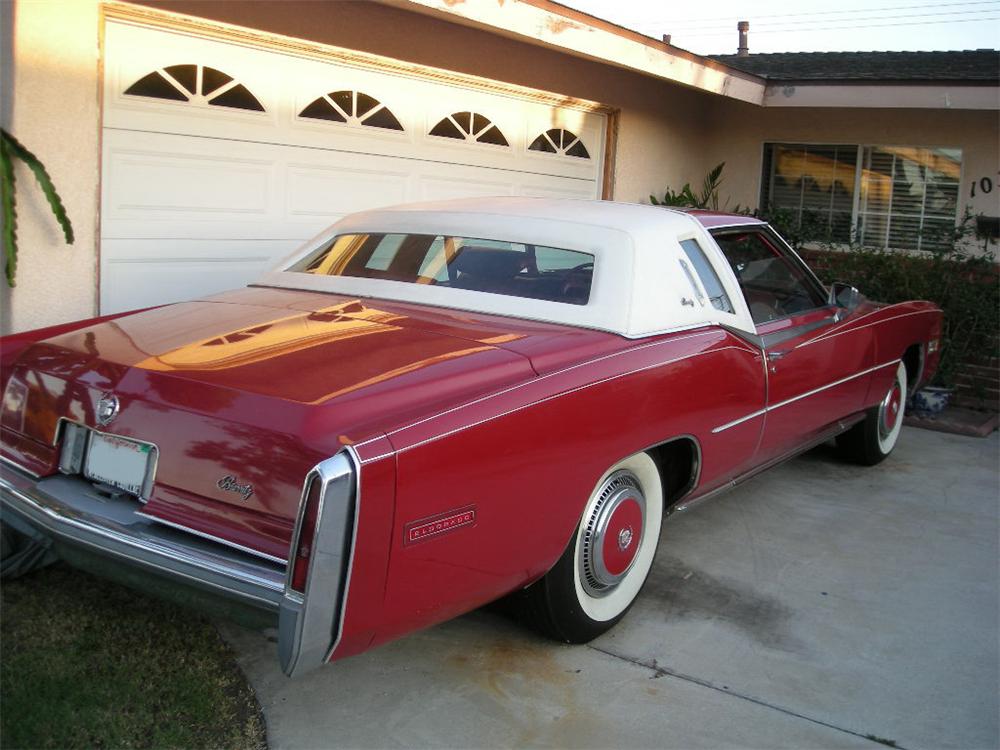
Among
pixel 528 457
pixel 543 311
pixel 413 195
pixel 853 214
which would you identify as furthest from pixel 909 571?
pixel 853 214

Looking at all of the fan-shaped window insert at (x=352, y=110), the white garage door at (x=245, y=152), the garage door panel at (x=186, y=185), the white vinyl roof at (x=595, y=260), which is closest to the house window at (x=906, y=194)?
the white garage door at (x=245, y=152)

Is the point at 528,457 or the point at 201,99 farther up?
the point at 201,99

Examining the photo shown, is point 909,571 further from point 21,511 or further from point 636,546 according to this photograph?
point 21,511

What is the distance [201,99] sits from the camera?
234 inches

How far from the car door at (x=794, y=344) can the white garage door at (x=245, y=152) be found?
287cm

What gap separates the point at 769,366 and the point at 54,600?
301cm

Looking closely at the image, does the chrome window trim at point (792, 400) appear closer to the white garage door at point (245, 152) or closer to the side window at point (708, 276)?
the side window at point (708, 276)

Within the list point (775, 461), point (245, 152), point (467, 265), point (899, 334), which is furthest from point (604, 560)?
point (245, 152)

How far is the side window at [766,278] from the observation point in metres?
4.81

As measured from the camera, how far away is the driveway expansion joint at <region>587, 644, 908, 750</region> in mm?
3262

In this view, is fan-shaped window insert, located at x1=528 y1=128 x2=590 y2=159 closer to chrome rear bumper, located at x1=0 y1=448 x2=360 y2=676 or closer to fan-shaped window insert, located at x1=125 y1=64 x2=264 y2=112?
fan-shaped window insert, located at x1=125 y1=64 x2=264 y2=112

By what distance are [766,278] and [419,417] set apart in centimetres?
272

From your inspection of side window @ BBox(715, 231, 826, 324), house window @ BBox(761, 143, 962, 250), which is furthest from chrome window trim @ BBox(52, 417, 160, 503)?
house window @ BBox(761, 143, 962, 250)

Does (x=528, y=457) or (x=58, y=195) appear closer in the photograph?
(x=528, y=457)
